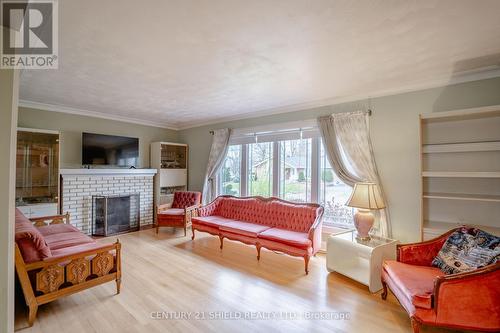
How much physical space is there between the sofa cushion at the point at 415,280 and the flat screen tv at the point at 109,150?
5047 mm

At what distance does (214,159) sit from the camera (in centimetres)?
537

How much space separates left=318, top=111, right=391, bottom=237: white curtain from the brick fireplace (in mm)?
4005

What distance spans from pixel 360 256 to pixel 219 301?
1692mm

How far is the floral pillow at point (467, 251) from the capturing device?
202cm

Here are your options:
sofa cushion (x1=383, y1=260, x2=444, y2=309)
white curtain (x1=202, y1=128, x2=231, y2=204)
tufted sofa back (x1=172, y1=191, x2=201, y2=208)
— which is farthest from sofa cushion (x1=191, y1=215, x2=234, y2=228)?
sofa cushion (x1=383, y1=260, x2=444, y2=309)

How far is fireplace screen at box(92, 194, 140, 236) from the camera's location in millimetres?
4777

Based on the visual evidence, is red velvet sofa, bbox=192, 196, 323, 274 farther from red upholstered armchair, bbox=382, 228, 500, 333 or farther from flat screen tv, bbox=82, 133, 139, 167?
flat screen tv, bbox=82, 133, 139, 167

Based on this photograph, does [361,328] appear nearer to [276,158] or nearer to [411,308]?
[411,308]

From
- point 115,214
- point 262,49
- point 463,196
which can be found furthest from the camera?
point 115,214

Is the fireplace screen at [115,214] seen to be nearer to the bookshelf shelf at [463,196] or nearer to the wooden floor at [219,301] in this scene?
the wooden floor at [219,301]

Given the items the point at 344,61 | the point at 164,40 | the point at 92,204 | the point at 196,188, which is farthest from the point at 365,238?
the point at 92,204

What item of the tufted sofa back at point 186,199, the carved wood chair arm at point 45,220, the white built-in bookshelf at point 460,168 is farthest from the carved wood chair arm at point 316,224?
the carved wood chair arm at point 45,220

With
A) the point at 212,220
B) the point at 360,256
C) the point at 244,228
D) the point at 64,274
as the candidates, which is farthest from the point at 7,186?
the point at 360,256

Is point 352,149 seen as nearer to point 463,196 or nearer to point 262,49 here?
point 463,196
